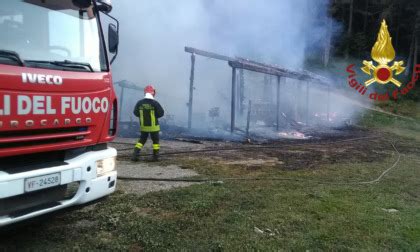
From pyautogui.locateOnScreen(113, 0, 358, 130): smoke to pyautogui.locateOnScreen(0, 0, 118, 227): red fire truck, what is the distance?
32.3ft

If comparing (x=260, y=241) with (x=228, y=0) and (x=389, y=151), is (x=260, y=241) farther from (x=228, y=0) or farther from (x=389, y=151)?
(x=228, y=0)

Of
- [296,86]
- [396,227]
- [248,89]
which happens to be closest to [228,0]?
[248,89]

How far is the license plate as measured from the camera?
288 centimetres

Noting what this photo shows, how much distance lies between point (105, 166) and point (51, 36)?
4.26 ft

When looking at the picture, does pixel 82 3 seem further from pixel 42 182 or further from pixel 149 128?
pixel 149 128

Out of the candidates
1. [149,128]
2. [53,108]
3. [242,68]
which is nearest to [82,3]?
[53,108]

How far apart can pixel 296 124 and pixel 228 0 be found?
6.25 m

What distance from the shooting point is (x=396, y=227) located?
4465 millimetres

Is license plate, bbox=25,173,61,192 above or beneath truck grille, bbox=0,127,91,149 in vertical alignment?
beneath

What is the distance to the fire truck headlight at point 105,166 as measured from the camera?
3537 mm

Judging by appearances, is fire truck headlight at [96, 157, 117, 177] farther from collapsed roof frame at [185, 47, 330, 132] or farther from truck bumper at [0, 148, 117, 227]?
collapsed roof frame at [185, 47, 330, 132]

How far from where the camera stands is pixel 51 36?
3.50 metres

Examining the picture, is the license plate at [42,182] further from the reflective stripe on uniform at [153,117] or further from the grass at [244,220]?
the reflective stripe on uniform at [153,117]

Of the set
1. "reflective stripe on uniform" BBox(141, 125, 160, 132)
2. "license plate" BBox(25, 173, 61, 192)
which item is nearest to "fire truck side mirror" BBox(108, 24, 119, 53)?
"license plate" BBox(25, 173, 61, 192)
